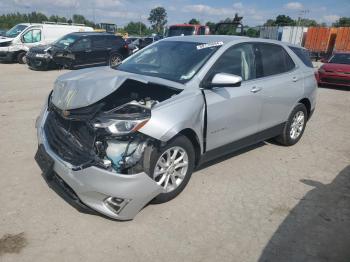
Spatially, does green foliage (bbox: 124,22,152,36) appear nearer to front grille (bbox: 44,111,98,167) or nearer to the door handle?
the door handle

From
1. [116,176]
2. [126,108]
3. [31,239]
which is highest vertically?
[126,108]

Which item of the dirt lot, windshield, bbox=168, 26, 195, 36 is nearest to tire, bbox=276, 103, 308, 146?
the dirt lot

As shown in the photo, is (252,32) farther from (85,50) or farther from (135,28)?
(135,28)

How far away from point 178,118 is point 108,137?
0.75 metres

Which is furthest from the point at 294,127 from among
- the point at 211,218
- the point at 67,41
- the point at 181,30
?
the point at 181,30

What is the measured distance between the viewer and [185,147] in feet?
12.2

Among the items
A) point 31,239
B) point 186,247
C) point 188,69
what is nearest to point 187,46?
point 188,69

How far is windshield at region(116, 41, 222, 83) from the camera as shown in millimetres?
4172

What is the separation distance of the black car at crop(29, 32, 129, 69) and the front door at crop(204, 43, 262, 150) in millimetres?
12042

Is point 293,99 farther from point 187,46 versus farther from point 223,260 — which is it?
point 223,260

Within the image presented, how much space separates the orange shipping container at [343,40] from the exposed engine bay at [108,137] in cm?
2948

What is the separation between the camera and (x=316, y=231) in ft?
11.4

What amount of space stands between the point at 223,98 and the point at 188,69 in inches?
21.8

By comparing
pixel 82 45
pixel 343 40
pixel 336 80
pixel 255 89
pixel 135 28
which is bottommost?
pixel 135 28
